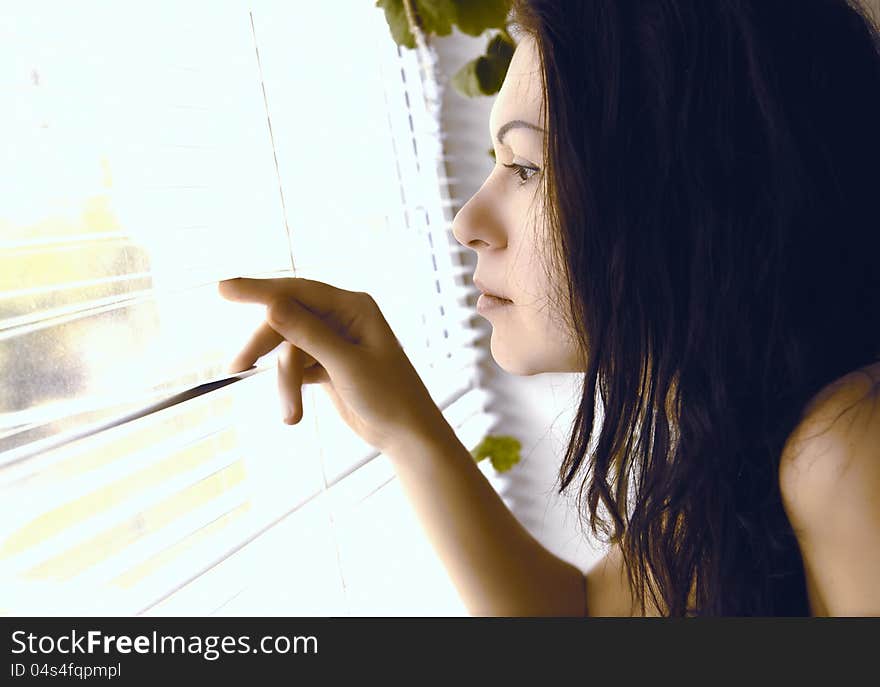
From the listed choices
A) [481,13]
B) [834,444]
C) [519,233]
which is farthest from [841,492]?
[481,13]

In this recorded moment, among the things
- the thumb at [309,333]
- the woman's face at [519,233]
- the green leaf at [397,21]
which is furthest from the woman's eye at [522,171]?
the green leaf at [397,21]

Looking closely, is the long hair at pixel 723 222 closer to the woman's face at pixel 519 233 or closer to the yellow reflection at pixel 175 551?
the woman's face at pixel 519 233

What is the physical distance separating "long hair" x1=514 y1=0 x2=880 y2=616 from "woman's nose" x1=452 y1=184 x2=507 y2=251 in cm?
6

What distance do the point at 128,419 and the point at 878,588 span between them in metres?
0.53

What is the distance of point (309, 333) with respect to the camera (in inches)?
28.5

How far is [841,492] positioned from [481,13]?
0.87 m

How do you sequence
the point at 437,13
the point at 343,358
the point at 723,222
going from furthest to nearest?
the point at 437,13 → the point at 343,358 → the point at 723,222

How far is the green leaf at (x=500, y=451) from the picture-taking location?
1.43 meters

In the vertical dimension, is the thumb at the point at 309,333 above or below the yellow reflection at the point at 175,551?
above

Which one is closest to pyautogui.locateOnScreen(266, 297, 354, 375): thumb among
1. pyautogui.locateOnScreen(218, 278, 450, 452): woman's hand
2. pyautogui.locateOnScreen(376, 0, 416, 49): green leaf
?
pyautogui.locateOnScreen(218, 278, 450, 452): woman's hand

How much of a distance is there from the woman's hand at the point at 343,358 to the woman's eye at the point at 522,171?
187 mm

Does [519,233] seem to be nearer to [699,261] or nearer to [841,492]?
[699,261]

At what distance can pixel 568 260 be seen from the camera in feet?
2.34

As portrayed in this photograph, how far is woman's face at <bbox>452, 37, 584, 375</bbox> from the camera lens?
0.72 meters
